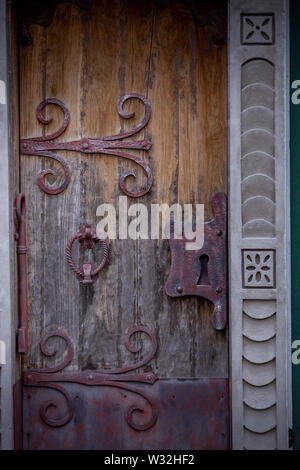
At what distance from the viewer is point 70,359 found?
183 cm

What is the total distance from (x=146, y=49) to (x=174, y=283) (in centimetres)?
97

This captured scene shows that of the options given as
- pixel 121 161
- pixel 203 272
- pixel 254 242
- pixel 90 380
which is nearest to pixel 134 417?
pixel 90 380

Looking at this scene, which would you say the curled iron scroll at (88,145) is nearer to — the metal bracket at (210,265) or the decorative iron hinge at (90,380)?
the metal bracket at (210,265)

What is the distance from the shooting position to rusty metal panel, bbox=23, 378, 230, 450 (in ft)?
5.97

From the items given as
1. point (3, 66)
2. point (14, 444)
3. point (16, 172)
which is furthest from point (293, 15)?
point (14, 444)

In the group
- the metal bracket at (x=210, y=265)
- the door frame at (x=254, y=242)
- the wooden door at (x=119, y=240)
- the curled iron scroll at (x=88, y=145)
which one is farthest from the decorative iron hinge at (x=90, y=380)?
the curled iron scroll at (x=88, y=145)

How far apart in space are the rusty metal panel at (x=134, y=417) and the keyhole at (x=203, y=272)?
1.33 feet

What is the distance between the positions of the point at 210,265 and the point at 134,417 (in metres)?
0.70

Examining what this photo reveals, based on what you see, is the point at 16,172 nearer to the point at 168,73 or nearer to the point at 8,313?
the point at 8,313

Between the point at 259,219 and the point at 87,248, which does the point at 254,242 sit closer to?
the point at 259,219

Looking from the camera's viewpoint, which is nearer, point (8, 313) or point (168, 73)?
point (8, 313)

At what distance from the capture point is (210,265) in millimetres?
1799

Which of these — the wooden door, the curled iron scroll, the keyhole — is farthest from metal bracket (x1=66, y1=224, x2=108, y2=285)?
the keyhole

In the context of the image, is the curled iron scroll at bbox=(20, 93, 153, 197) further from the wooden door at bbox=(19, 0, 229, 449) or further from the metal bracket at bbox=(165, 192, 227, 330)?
the metal bracket at bbox=(165, 192, 227, 330)
